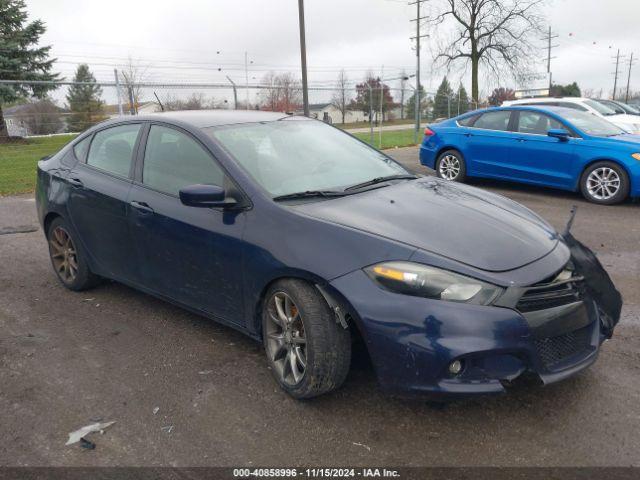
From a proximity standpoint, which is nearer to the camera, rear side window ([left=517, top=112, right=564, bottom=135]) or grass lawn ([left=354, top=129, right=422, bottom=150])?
rear side window ([left=517, top=112, right=564, bottom=135])

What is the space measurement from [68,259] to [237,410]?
2558 mm

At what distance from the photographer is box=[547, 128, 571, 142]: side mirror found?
26.5 ft

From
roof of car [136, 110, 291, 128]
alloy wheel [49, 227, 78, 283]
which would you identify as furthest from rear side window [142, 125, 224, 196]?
alloy wheel [49, 227, 78, 283]

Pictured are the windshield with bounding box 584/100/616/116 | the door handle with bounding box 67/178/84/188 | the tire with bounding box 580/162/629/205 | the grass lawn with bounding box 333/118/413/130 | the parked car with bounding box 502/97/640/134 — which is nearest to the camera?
the door handle with bounding box 67/178/84/188

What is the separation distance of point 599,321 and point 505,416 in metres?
0.72

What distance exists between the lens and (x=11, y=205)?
870 centimetres

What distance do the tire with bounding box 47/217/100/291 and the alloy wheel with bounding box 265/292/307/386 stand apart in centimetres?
216

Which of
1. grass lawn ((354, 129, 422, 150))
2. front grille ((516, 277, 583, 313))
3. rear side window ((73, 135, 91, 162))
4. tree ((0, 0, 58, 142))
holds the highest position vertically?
tree ((0, 0, 58, 142))

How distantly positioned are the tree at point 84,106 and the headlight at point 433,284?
13462mm

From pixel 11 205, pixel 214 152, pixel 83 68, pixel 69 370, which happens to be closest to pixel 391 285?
pixel 214 152

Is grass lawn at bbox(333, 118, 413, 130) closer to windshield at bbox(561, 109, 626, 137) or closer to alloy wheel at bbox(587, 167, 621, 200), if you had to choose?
windshield at bbox(561, 109, 626, 137)

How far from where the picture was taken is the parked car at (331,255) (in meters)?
2.45

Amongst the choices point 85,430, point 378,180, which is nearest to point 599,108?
point 378,180

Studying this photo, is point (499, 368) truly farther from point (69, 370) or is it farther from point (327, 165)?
point (69, 370)
